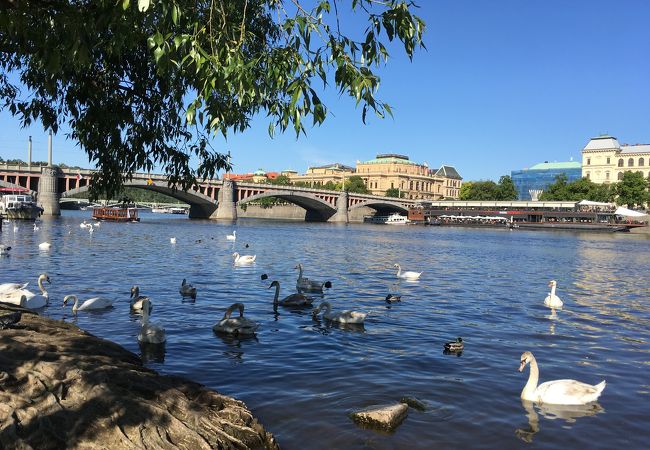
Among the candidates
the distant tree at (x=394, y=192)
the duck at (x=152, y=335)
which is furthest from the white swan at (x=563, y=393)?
the distant tree at (x=394, y=192)

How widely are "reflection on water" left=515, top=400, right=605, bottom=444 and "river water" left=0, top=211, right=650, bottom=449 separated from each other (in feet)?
0.08

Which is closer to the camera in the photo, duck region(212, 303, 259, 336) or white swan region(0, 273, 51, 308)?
duck region(212, 303, 259, 336)

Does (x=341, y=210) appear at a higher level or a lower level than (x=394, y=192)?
lower

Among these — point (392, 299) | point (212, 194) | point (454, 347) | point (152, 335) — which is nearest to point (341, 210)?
point (212, 194)

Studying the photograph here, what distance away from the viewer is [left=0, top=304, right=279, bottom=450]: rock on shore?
199 inches

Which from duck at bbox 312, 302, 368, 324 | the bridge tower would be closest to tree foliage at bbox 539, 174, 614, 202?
the bridge tower

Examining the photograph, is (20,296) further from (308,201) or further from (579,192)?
(579,192)

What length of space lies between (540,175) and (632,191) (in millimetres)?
66050

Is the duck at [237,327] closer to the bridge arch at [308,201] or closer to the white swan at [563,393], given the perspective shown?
the white swan at [563,393]

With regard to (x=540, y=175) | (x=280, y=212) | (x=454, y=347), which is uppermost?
(x=540, y=175)

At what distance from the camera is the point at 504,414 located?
7941mm

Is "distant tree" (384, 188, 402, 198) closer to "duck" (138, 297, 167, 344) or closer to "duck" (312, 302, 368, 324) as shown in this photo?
"duck" (312, 302, 368, 324)

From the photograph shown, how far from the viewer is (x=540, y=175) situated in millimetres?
191000

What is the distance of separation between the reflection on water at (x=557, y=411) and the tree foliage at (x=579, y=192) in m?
137
